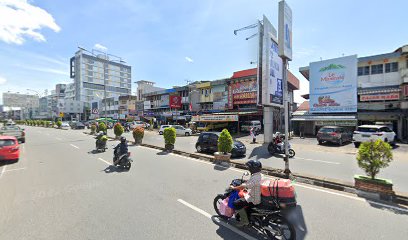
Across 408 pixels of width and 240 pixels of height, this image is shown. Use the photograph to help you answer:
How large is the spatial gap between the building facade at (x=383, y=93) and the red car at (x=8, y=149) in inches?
1099

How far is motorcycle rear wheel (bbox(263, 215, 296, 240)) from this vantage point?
147 inches

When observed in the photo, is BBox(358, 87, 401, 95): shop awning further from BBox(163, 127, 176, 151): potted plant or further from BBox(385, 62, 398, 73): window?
BBox(163, 127, 176, 151): potted plant

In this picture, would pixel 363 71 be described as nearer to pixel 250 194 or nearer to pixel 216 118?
pixel 216 118

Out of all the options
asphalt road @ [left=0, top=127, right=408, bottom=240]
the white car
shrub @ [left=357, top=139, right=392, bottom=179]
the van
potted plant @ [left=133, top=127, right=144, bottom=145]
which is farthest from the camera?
the van

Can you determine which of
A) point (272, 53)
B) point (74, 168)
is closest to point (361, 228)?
point (74, 168)

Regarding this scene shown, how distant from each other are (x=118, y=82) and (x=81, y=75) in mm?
22765

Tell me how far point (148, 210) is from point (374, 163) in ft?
20.5

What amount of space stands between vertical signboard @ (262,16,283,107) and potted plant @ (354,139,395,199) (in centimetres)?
1224

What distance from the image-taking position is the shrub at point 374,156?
19.7 feet

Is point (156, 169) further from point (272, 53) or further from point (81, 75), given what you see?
point (81, 75)

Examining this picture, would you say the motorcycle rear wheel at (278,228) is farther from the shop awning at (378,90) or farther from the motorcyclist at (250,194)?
the shop awning at (378,90)

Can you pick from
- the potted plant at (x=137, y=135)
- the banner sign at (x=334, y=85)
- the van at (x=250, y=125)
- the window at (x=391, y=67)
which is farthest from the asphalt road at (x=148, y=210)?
the window at (x=391, y=67)

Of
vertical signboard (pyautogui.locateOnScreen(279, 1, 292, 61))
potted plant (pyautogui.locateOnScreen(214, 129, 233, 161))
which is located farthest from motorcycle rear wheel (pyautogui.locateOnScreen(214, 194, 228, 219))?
vertical signboard (pyautogui.locateOnScreen(279, 1, 292, 61))

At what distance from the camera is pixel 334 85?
2572 cm
